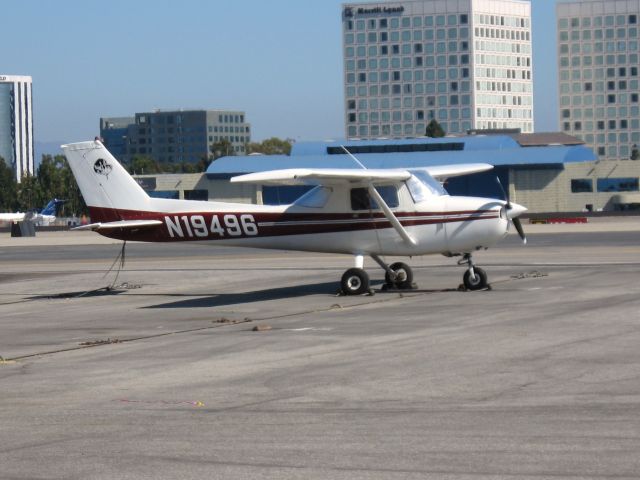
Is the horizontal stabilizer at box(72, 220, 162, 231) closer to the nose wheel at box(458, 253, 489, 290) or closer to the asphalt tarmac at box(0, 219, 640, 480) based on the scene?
the asphalt tarmac at box(0, 219, 640, 480)

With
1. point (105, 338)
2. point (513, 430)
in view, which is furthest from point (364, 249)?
point (513, 430)

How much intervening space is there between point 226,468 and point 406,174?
14459 mm

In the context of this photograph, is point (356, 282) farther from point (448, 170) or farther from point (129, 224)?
point (129, 224)

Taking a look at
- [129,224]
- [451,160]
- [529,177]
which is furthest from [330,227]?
[529,177]

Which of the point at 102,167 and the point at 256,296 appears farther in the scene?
the point at 102,167

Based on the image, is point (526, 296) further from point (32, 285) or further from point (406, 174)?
point (32, 285)

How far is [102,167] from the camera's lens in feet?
78.0

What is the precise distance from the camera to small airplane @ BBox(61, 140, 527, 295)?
21.2 meters

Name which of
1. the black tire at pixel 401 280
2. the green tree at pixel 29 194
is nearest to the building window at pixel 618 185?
the green tree at pixel 29 194

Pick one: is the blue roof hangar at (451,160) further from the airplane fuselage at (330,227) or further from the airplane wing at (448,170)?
the airplane fuselage at (330,227)

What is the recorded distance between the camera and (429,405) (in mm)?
9719

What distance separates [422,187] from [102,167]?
6777mm

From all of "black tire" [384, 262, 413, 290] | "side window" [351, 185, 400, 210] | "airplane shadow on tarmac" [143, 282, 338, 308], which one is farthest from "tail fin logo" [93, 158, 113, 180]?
"black tire" [384, 262, 413, 290]

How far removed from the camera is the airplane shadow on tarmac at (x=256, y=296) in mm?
21344
